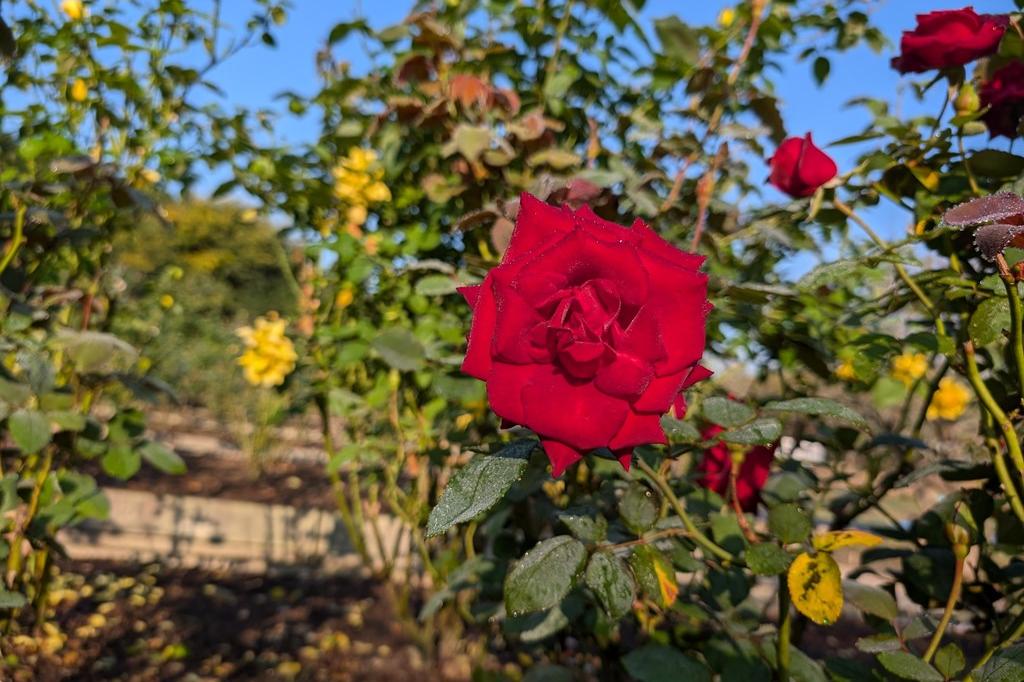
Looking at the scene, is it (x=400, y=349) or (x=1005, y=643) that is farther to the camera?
(x=400, y=349)

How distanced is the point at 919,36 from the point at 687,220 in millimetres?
591

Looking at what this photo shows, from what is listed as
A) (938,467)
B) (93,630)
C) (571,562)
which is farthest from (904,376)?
(93,630)

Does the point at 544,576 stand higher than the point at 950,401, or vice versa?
the point at 950,401

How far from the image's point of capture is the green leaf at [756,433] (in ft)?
2.35

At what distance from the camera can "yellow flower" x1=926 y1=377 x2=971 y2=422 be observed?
2.41 metres

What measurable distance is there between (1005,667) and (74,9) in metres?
2.04

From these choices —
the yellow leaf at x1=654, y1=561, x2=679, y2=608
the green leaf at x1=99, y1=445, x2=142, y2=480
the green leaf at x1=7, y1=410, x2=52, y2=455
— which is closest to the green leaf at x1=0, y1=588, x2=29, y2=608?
the green leaf at x1=7, y1=410, x2=52, y2=455

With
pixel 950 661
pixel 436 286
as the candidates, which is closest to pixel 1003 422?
pixel 950 661

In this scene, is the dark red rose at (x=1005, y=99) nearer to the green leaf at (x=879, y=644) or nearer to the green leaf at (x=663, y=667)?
the green leaf at (x=879, y=644)

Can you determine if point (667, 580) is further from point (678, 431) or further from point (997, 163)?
point (997, 163)

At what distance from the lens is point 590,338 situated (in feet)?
1.81

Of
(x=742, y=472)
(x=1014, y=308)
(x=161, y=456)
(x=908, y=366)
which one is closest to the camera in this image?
(x=1014, y=308)

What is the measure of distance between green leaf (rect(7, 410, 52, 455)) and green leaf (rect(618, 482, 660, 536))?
1043 millimetres

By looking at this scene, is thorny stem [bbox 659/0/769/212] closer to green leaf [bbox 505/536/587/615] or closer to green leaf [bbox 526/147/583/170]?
green leaf [bbox 526/147/583/170]
